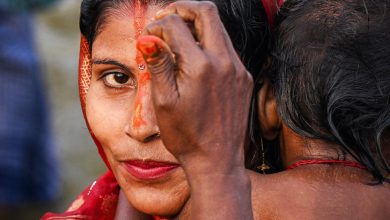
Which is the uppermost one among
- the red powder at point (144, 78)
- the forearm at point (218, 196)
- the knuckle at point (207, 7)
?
the knuckle at point (207, 7)

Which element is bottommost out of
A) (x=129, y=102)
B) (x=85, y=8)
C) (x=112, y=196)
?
(x=112, y=196)

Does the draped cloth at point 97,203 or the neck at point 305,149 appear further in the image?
the draped cloth at point 97,203

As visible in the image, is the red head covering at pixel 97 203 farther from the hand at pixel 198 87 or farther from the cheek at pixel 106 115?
the hand at pixel 198 87

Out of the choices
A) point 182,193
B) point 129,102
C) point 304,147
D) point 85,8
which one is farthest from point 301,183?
point 85,8

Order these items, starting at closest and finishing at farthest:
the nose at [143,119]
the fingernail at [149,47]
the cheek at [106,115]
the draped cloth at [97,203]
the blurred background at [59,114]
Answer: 1. the fingernail at [149,47]
2. the nose at [143,119]
3. the cheek at [106,115]
4. the draped cloth at [97,203]
5. the blurred background at [59,114]

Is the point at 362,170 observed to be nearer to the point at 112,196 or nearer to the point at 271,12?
the point at 271,12

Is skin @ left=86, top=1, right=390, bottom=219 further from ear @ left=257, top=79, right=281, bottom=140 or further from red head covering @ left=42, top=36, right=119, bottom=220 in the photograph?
red head covering @ left=42, top=36, right=119, bottom=220

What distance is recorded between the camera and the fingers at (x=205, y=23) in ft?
6.88

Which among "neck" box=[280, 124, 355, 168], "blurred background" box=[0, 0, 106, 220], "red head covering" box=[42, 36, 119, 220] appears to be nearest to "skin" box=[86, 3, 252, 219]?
"neck" box=[280, 124, 355, 168]

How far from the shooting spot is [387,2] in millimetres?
2709

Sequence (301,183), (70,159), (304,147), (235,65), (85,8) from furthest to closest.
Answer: (70,159), (85,8), (304,147), (301,183), (235,65)

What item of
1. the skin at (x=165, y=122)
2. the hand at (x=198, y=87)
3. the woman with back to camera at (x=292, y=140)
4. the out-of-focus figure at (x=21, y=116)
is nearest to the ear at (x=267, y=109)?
the woman with back to camera at (x=292, y=140)

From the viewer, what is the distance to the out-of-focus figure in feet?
20.0

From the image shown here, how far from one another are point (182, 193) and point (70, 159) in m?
5.55
